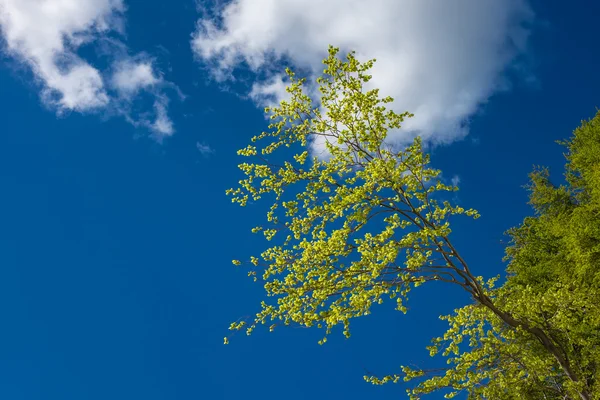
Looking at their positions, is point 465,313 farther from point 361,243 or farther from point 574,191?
point 574,191

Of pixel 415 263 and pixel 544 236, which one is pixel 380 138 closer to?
pixel 415 263

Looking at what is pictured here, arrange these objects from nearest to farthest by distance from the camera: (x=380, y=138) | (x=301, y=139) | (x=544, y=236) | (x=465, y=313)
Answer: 1. (x=380, y=138)
2. (x=301, y=139)
3. (x=465, y=313)
4. (x=544, y=236)

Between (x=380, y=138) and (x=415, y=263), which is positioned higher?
(x=380, y=138)

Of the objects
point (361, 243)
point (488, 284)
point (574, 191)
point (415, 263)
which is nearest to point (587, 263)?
point (488, 284)

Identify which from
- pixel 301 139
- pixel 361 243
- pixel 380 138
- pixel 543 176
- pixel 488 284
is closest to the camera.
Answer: pixel 361 243

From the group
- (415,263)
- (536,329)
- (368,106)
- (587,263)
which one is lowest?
(536,329)

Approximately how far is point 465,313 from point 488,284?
4.02m

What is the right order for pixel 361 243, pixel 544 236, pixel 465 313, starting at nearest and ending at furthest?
pixel 361 243 < pixel 465 313 < pixel 544 236

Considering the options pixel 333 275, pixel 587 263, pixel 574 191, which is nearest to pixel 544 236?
pixel 574 191

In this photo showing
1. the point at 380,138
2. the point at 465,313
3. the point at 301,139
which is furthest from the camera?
the point at 465,313

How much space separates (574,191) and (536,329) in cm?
→ 1400

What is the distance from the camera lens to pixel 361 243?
11695 millimetres

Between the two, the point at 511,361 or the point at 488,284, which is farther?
the point at 488,284

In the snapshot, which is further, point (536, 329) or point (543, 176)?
point (543, 176)
